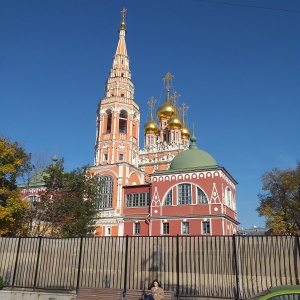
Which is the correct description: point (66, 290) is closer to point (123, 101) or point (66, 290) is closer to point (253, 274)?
point (253, 274)

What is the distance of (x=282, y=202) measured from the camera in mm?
31531

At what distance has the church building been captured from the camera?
3044cm

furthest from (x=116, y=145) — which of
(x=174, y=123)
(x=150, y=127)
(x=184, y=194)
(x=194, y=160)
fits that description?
(x=150, y=127)

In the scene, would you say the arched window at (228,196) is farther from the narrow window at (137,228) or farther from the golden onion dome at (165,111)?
the golden onion dome at (165,111)

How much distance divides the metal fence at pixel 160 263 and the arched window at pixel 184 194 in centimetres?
1904

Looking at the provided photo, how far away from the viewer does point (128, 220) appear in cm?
3375

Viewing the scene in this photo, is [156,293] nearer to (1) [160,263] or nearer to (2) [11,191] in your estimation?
(1) [160,263]

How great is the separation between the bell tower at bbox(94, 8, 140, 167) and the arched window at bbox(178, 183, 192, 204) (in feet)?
31.7

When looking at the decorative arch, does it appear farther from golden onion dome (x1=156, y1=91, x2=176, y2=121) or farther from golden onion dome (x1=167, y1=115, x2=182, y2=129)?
golden onion dome (x1=156, y1=91, x2=176, y2=121)

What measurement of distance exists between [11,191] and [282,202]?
24545 millimetres

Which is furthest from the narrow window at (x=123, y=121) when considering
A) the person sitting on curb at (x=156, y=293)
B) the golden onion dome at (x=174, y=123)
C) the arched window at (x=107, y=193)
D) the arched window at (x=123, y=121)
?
the person sitting on curb at (x=156, y=293)

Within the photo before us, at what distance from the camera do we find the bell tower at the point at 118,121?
39281 mm

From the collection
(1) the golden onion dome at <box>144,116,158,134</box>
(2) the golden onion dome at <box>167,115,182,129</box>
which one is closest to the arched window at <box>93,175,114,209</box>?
(2) the golden onion dome at <box>167,115,182,129</box>

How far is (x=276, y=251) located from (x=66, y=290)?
26.8 ft
